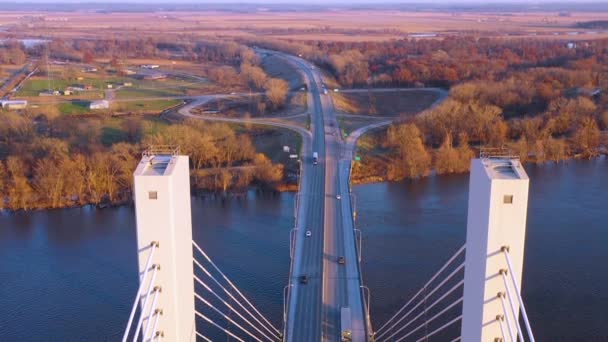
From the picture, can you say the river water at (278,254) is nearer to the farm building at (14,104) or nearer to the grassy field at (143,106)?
the grassy field at (143,106)

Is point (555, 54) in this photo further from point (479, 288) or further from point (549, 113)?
point (479, 288)

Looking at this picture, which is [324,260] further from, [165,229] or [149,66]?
[149,66]

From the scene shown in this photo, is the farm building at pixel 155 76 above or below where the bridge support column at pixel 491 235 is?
below

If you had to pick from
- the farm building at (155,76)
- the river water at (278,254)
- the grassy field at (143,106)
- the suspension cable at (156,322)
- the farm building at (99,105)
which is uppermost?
the suspension cable at (156,322)

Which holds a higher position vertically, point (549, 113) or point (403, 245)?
point (549, 113)

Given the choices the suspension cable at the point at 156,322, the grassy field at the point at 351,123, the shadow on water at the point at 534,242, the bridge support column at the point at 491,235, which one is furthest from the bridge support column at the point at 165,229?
the grassy field at the point at 351,123

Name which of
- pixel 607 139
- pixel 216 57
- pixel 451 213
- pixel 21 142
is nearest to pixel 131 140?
pixel 21 142

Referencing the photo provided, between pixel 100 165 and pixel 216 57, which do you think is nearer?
pixel 100 165
